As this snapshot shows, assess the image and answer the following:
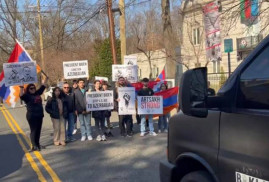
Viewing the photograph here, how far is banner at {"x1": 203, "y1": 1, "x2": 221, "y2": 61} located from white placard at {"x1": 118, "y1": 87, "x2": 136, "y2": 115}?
3.07m

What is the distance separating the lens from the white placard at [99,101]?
1164 centimetres

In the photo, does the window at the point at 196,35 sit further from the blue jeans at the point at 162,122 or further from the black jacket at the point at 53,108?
the black jacket at the point at 53,108

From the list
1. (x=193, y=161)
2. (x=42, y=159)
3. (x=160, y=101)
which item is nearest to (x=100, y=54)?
(x=160, y=101)

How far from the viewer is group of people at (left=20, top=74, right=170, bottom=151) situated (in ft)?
33.1

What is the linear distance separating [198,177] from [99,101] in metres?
8.25

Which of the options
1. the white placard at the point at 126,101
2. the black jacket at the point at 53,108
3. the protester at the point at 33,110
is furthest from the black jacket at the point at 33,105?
the white placard at the point at 126,101

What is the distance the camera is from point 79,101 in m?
11.6

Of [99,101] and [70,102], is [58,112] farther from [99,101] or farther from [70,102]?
[99,101]

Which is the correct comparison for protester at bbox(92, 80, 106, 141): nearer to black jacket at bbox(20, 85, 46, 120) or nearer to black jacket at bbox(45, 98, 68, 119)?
black jacket at bbox(45, 98, 68, 119)

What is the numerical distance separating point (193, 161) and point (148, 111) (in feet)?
26.9

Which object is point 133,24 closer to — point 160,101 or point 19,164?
point 160,101

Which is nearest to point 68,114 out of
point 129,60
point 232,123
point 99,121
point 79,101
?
point 79,101

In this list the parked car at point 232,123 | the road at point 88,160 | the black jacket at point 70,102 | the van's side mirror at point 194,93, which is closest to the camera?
the parked car at point 232,123

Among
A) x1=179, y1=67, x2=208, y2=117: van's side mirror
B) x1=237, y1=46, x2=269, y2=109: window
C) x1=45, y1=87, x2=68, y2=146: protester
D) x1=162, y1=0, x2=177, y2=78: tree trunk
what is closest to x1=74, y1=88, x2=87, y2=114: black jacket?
x1=45, y1=87, x2=68, y2=146: protester
